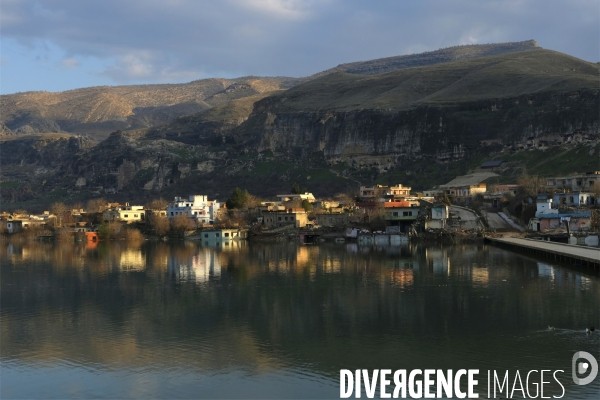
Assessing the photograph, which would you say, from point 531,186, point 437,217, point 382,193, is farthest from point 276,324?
point 382,193

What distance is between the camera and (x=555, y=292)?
34.4 metres

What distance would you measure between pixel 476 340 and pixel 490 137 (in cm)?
9962

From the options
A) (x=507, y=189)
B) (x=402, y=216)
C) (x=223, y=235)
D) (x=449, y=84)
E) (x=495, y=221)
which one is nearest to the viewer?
(x=402, y=216)

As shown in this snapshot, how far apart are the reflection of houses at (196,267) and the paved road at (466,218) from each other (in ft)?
74.2

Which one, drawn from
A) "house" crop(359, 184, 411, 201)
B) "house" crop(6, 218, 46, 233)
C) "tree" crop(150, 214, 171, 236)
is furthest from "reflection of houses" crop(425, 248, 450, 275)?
"house" crop(6, 218, 46, 233)

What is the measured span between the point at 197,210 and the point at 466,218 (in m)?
29.9

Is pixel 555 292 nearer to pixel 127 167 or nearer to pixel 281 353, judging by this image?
pixel 281 353

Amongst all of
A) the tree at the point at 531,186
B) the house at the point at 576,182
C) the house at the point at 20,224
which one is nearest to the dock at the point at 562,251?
the tree at the point at 531,186

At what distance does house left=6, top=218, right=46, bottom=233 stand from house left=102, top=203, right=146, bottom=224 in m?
7.22

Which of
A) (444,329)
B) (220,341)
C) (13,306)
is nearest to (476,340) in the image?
(444,329)

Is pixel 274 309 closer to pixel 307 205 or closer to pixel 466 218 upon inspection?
pixel 466 218

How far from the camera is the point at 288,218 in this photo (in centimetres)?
7738

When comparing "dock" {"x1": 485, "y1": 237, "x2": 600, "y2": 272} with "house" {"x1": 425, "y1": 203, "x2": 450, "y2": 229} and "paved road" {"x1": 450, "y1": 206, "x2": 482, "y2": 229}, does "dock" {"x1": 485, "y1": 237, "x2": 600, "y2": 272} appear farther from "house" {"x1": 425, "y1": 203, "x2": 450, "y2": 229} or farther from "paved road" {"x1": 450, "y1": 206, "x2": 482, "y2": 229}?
"house" {"x1": 425, "y1": 203, "x2": 450, "y2": 229}

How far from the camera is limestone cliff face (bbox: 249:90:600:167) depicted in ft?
378
